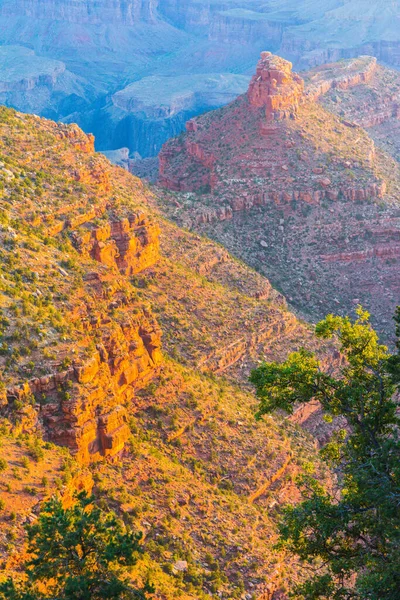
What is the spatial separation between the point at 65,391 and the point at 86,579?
40.3 ft

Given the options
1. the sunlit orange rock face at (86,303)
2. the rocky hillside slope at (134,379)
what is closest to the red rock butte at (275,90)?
the sunlit orange rock face at (86,303)

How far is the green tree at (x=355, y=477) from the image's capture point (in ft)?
90.0

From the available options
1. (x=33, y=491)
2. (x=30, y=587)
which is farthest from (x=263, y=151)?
(x=30, y=587)

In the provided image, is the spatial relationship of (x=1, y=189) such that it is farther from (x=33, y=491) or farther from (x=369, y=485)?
(x=369, y=485)

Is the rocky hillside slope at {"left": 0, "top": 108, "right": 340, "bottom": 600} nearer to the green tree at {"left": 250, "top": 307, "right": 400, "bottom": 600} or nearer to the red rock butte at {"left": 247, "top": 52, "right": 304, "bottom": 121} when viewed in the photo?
the green tree at {"left": 250, "top": 307, "right": 400, "bottom": 600}

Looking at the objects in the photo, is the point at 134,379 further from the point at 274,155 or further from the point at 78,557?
the point at 274,155

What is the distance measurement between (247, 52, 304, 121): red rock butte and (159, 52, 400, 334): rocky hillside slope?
99mm

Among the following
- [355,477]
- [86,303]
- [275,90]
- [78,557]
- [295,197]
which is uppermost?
[355,477]

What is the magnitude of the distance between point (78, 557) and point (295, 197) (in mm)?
61267

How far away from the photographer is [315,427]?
57.2 metres

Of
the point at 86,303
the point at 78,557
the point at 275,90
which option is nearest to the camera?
the point at 78,557

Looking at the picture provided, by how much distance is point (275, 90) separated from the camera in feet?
295

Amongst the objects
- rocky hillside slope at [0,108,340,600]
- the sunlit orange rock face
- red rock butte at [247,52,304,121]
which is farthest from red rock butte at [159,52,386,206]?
the sunlit orange rock face

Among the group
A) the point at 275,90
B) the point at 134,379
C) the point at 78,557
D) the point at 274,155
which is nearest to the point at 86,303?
the point at 134,379
